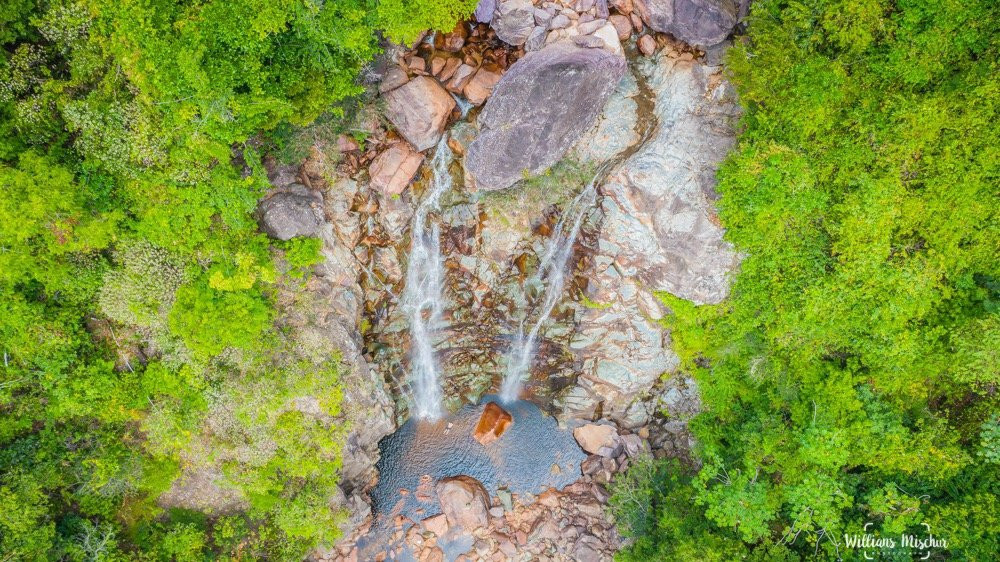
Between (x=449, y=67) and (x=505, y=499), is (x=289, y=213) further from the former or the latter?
(x=505, y=499)

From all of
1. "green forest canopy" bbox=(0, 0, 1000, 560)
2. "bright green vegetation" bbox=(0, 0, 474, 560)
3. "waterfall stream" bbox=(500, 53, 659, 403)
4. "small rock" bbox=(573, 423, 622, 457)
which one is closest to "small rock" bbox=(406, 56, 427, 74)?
"bright green vegetation" bbox=(0, 0, 474, 560)

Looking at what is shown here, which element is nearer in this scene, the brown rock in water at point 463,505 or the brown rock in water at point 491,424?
the brown rock in water at point 463,505

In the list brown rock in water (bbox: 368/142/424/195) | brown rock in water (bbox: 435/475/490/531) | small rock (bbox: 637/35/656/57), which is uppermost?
small rock (bbox: 637/35/656/57)

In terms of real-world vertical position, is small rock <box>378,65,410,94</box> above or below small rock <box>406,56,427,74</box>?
below

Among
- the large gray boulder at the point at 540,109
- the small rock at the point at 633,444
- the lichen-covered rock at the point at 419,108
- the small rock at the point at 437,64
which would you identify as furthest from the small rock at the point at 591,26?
the small rock at the point at 633,444

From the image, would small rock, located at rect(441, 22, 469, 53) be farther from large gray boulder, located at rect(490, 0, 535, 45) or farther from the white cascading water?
the white cascading water

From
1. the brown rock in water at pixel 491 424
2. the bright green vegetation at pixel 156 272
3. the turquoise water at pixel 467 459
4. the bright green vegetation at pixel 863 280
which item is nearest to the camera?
the bright green vegetation at pixel 156 272

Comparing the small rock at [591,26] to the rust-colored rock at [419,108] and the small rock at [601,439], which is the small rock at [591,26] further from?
the small rock at [601,439]

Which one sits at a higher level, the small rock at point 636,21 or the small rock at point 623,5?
the small rock at point 623,5
